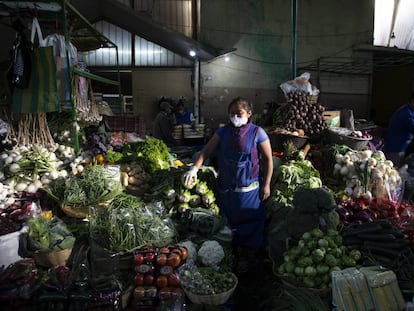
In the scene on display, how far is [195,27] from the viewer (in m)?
13.4

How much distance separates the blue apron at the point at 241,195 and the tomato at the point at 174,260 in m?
1.22

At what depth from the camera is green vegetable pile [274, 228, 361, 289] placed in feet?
9.80

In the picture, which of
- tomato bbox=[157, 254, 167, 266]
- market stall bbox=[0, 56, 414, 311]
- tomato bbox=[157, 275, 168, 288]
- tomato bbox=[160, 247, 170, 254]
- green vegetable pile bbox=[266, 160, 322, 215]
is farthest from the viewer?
green vegetable pile bbox=[266, 160, 322, 215]

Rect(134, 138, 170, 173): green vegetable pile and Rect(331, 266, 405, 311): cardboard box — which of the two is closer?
Rect(331, 266, 405, 311): cardboard box

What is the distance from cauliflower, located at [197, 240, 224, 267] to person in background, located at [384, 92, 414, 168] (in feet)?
15.3

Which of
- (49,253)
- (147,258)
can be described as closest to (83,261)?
(49,253)

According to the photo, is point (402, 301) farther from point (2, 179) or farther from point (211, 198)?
point (2, 179)

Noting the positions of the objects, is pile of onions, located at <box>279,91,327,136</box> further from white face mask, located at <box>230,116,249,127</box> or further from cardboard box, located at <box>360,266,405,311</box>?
cardboard box, located at <box>360,266,405,311</box>

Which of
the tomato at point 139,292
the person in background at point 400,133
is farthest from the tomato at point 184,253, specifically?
the person in background at point 400,133

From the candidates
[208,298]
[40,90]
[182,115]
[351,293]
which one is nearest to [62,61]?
[40,90]

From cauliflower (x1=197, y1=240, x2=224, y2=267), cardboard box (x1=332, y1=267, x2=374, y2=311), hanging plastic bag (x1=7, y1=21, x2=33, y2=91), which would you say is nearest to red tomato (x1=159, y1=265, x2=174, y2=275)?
cauliflower (x1=197, y1=240, x2=224, y2=267)

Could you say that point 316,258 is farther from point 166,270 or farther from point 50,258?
point 50,258

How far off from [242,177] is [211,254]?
1.02m

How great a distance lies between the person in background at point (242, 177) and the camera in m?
4.01
